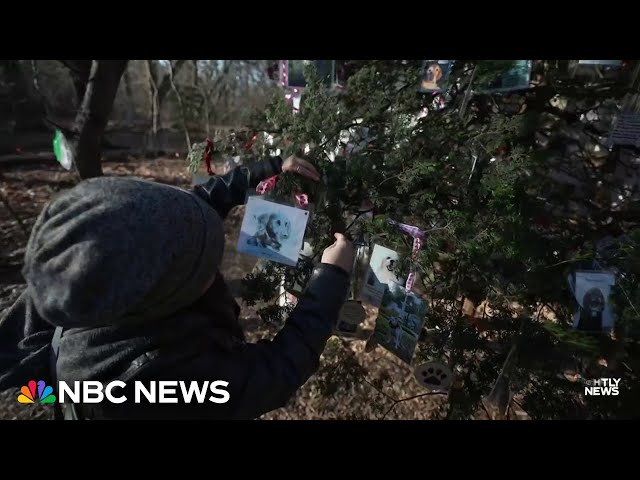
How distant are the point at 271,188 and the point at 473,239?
75cm

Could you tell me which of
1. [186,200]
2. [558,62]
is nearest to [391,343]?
[186,200]

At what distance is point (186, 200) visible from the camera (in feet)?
3.04

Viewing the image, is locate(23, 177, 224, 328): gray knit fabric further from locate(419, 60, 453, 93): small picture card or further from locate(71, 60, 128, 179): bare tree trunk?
locate(71, 60, 128, 179): bare tree trunk

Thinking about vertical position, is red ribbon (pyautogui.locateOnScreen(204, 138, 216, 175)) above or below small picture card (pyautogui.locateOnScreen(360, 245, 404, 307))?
above

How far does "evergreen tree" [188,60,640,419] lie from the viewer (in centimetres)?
139

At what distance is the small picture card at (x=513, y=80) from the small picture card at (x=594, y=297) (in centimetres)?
101

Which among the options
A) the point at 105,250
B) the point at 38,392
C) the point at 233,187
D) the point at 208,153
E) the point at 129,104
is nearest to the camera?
the point at 105,250

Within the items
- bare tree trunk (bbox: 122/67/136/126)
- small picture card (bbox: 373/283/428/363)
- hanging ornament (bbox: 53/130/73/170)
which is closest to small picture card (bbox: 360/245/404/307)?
small picture card (bbox: 373/283/428/363)

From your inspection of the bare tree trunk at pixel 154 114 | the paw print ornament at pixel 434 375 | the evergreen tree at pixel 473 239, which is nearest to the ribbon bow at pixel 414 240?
the evergreen tree at pixel 473 239

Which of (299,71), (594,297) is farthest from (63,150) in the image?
(594,297)

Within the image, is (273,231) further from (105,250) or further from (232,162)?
(232,162)

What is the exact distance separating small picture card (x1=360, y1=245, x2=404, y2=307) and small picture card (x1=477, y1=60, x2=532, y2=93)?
3.44 feet

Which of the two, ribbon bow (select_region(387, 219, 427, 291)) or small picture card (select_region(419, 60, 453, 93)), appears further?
small picture card (select_region(419, 60, 453, 93))

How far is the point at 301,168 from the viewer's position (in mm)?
1491
